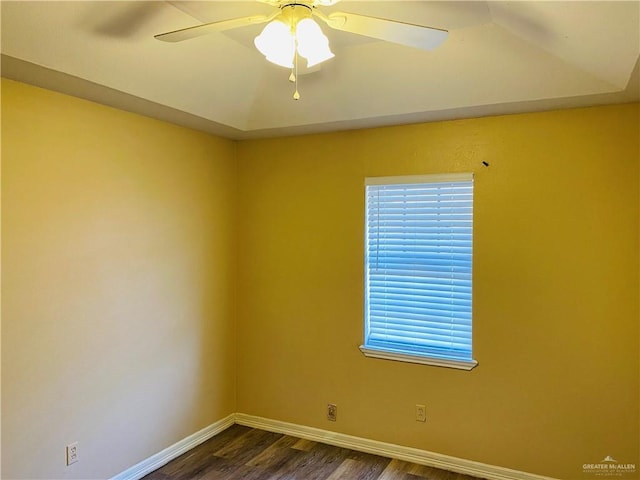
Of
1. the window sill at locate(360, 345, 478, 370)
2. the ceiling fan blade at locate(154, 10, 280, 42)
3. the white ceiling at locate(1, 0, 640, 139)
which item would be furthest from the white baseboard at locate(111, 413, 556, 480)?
the ceiling fan blade at locate(154, 10, 280, 42)

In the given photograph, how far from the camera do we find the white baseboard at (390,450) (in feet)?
10.0

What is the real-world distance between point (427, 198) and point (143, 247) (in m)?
1.90

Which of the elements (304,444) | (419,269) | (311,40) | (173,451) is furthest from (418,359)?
(311,40)

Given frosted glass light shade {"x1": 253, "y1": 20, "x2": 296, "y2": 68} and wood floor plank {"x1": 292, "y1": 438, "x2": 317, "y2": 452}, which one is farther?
wood floor plank {"x1": 292, "y1": 438, "x2": 317, "y2": 452}

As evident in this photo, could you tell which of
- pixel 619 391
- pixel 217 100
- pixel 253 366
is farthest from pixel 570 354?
pixel 217 100

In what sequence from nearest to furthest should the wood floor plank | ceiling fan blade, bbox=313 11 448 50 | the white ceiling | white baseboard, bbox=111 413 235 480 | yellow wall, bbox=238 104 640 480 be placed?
ceiling fan blade, bbox=313 11 448 50, the white ceiling, yellow wall, bbox=238 104 640 480, white baseboard, bbox=111 413 235 480, the wood floor plank

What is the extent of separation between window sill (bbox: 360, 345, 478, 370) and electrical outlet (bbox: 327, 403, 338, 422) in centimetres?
49

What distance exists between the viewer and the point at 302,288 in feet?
12.1

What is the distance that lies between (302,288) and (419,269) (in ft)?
2.99

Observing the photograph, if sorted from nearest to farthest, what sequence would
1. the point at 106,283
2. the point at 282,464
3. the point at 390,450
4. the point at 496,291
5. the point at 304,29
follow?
the point at 304,29
the point at 106,283
the point at 496,291
the point at 282,464
the point at 390,450

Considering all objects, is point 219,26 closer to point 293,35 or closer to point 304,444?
point 293,35

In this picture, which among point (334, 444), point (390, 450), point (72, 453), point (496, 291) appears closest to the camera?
point (72, 453)

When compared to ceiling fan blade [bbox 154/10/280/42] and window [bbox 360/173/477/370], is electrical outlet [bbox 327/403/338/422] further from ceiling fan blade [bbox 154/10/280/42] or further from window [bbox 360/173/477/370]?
ceiling fan blade [bbox 154/10/280/42]

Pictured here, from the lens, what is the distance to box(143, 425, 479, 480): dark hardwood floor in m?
3.10
